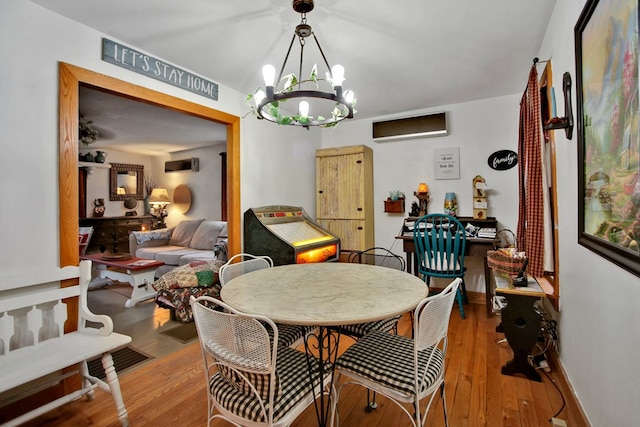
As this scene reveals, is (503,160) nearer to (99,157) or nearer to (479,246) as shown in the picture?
(479,246)

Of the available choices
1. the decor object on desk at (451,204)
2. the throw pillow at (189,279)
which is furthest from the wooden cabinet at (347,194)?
the throw pillow at (189,279)

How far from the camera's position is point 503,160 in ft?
11.3

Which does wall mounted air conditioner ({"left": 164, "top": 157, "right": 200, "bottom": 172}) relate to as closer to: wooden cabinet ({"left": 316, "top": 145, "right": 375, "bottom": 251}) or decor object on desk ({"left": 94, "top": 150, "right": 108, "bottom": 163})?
decor object on desk ({"left": 94, "top": 150, "right": 108, "bottom": 163})

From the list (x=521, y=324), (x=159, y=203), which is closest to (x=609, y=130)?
(x=521, y=324)

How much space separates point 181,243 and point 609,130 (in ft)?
17.7

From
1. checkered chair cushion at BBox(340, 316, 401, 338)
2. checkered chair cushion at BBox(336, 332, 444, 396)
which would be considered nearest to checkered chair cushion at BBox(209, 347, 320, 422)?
checkered chair cushion at BBox(336, 332, 444, 396)

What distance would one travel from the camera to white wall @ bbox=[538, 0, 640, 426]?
1028 mm

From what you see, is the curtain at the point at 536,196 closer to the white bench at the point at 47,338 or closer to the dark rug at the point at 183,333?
the white bench at the point at 47,338

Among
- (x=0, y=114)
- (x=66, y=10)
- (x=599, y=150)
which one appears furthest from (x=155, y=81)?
(x=599, y=150)

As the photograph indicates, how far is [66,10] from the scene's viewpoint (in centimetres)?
187

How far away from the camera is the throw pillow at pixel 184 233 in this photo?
5216 millimetres

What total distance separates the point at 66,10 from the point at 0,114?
75 centimetres

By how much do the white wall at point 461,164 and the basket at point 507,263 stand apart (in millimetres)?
1460

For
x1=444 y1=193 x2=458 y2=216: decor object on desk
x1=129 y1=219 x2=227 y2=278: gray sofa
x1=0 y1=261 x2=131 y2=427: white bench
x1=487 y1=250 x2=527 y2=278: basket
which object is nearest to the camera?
x1=0 y1=261 x2=131 y2=427: white bench
